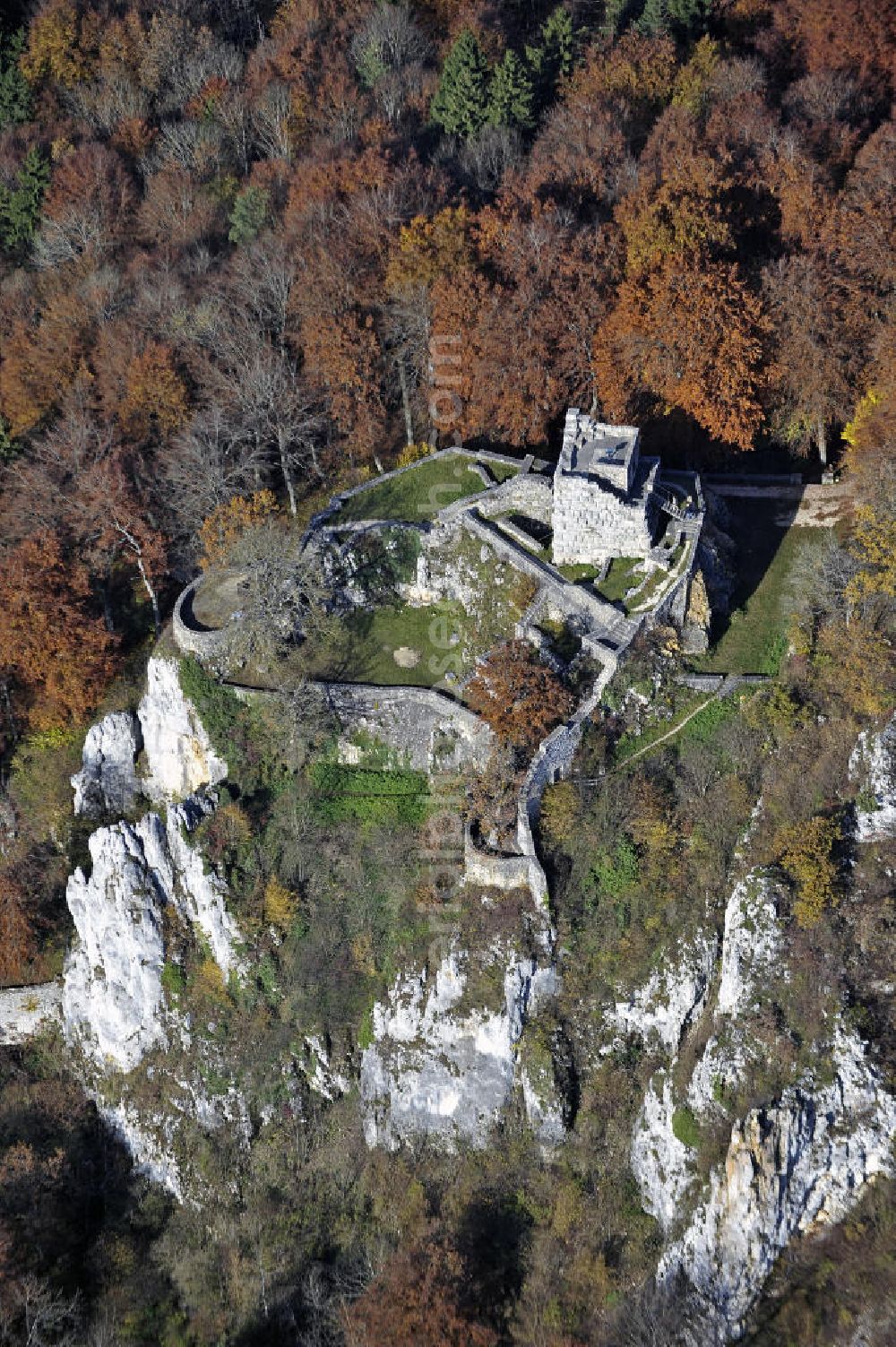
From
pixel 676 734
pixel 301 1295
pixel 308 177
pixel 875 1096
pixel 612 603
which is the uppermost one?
pixel 308 177

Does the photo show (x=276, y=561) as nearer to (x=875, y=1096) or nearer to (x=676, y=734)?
(x=676, y=734)

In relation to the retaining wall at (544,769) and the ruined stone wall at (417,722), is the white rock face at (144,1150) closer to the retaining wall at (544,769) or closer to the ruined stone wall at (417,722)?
the ruined stone wall at (417,722)

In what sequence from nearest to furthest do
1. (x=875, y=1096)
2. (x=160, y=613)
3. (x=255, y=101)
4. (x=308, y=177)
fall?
(x=875, y=1096), (x=160, y=613), (x=308, y=177), (x=255, y=101)

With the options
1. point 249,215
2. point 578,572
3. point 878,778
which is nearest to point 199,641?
point 578,572

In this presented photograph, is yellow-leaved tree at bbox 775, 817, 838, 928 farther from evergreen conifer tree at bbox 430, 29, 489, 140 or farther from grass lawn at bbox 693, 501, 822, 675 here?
evergreen conifer tree at bbox 430, 29, 489, 140

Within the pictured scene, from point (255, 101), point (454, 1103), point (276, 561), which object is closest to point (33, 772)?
point (276, 561)

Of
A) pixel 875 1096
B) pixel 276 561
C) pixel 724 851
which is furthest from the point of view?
pixel 276 561

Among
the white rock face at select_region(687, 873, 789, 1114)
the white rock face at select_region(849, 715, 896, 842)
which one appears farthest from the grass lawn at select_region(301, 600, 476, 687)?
the white rock face at select_region(849, 715, 896, 842)
